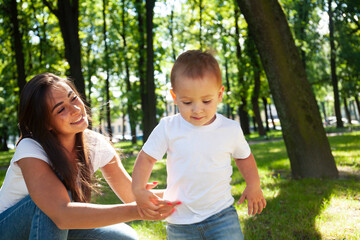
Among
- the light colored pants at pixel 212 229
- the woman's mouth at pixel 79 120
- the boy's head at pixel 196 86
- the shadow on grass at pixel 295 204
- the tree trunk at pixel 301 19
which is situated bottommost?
the shadow on grass at pixel 295 204

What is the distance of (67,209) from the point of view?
7.13ft

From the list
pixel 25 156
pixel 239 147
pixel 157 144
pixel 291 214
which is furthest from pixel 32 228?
pixel 291 214

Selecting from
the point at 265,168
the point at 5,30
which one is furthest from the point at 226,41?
the point at 265,168

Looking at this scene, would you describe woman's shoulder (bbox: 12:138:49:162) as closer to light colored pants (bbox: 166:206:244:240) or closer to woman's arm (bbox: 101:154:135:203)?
woman's arm (bbox: 101:154:135:203)

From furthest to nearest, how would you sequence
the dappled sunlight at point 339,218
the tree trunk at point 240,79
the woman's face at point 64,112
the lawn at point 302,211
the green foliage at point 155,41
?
the tree trunk at point 240,79 < the green foliage at point 155,41 < the lawn at point 302,211 < the dappled sunlight at point 339,218 < the woman's face at point 64,112

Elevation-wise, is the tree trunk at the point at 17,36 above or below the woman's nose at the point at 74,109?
above

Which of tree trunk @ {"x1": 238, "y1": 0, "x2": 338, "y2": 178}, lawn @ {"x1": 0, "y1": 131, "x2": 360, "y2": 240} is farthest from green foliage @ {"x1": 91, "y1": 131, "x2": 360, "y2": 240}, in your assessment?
tree trunk @ {"x1": 238, "y1": 0, "x2": 338, "y2": 178}

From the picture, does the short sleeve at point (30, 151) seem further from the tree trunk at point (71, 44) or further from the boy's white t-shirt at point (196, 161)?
the tree trunk at point (71, 44)

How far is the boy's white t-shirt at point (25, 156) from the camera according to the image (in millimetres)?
2398

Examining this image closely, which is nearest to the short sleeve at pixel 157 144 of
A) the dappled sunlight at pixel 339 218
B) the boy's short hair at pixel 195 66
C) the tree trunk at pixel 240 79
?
the boy's short hair at pixel 195 66

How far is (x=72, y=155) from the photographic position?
2.78 m

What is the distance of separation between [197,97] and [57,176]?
3.56 ft

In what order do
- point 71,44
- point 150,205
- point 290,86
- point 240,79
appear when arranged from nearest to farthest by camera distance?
point 150,205 → point 290,86 → point 71,44 → point 240,79

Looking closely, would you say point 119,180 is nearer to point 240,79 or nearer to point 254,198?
point 254,198
